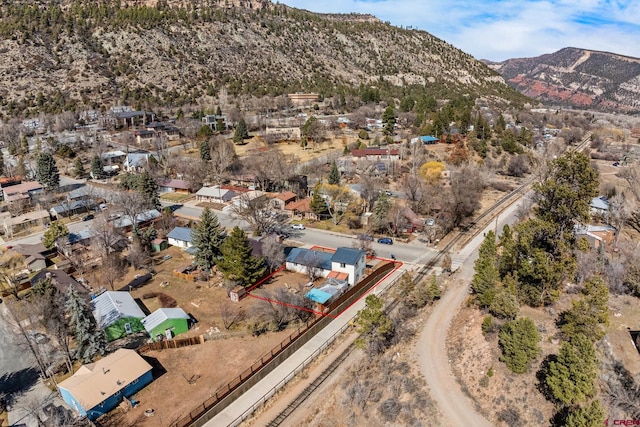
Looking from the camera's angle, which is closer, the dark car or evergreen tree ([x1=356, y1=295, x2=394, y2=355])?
evergreen tree ([x1=356, y1=295, x2=394, y2=355])

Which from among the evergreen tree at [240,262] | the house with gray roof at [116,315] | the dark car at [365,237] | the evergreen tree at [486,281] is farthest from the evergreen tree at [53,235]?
the evergreen tree at [486,281]

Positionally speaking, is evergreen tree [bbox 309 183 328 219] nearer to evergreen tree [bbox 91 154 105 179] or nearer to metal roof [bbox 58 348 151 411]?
metal roof [bbox 58 348 151 411]

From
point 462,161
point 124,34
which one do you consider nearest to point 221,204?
point 462,161

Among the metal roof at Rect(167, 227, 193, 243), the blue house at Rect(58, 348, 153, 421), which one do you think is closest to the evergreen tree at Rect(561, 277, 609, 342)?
the blue house at Rect(58, 348, 153, 421)

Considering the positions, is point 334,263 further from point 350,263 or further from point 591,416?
point 591,416

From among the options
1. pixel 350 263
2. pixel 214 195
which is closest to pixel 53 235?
pixel 214 195

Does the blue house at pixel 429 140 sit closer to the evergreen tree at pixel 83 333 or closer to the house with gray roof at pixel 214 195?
the house with gray roof at pixel 214 195
